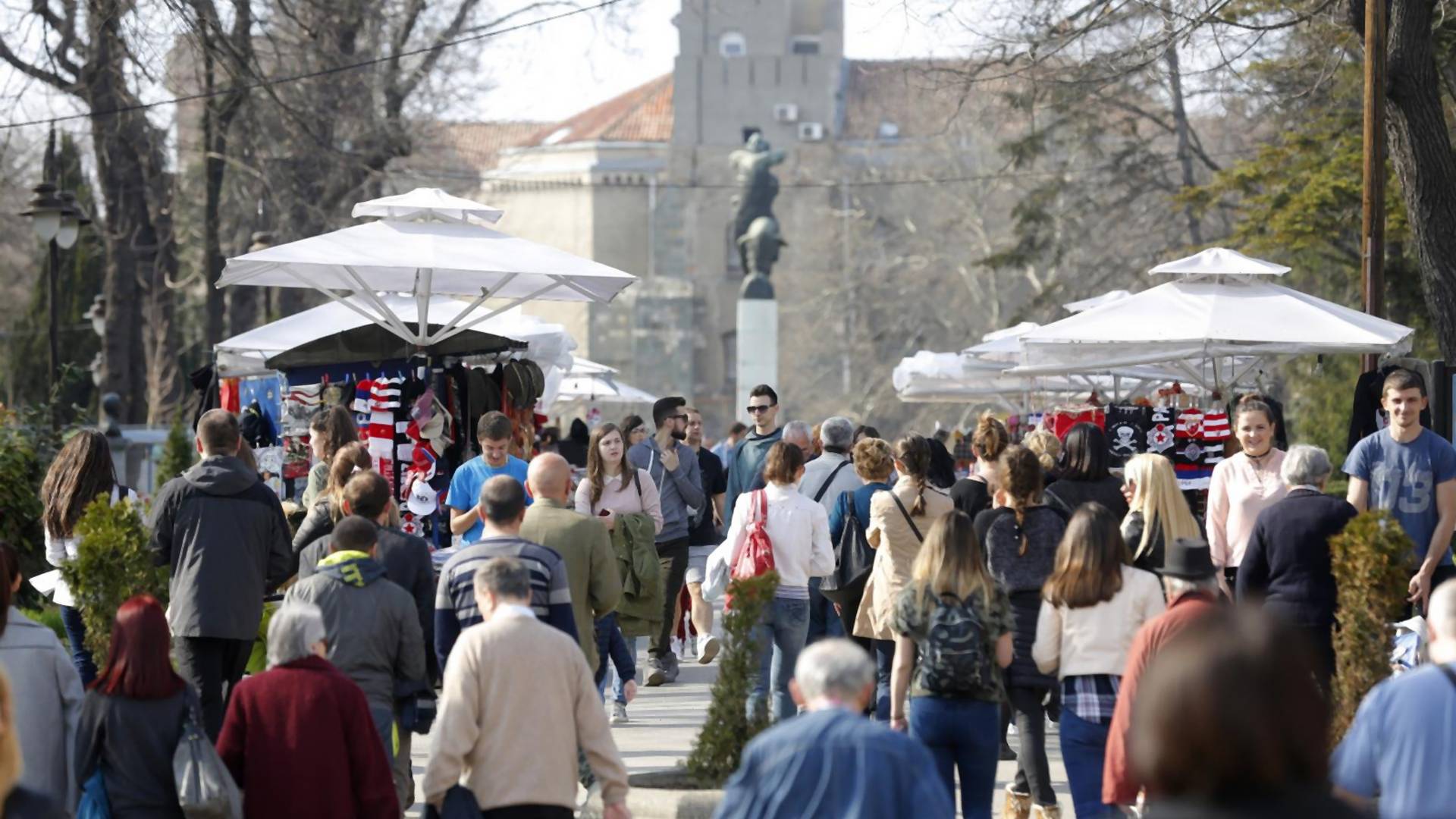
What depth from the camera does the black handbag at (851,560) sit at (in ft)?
33.3

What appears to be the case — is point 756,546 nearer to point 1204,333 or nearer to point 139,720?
point 139,720

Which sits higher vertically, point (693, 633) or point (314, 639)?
point (314, 639)

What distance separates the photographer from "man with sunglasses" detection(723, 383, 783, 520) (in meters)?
12.8

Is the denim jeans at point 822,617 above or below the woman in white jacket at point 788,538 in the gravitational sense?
below

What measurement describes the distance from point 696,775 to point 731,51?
79.7 m

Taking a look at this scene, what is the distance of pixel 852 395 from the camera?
211 feet

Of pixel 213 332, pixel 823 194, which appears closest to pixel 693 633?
pixel 213 332

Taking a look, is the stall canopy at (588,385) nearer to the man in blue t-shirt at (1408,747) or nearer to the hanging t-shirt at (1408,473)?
the hanging t-shirt at (1408,473)

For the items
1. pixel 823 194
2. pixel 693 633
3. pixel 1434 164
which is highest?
pixel 823 194

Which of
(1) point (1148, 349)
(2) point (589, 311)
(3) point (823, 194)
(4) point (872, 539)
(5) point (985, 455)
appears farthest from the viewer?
(2) point (589, 311)

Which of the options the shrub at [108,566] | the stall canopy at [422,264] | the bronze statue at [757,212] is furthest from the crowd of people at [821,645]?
the bronze statue at [757,212]

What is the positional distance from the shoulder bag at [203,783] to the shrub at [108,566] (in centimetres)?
214

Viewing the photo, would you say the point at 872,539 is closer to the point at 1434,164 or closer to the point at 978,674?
the point at 978,674

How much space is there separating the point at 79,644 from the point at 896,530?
3.91 m
